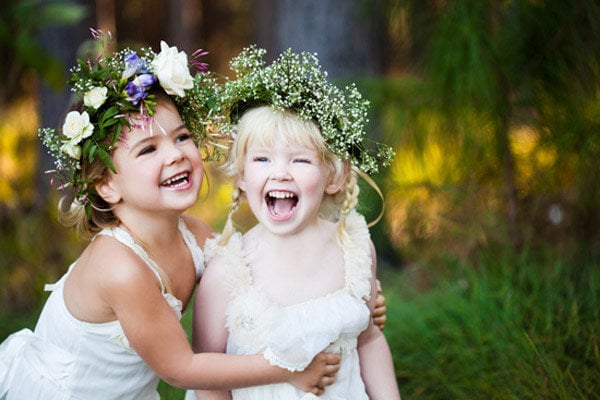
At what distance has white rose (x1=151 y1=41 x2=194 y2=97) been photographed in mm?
2311

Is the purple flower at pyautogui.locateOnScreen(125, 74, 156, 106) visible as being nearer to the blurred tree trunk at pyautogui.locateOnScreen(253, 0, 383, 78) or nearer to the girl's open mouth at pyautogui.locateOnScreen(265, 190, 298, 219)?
the girl's open mouth at pyautogui.locateOnScreen(265, 190, 298, 219)

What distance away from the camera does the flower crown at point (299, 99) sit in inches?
90.0

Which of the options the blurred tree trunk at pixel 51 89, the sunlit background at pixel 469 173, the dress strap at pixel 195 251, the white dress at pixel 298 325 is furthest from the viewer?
the blurred tree trunk at pixel 51 89

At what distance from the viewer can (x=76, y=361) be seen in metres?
2.45

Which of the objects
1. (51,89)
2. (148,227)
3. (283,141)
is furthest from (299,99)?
(51,89)

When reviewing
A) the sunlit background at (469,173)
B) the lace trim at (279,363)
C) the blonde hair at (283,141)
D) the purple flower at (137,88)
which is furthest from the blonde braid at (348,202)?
the sunlit background at (469,173)

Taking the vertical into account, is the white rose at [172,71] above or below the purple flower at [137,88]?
above

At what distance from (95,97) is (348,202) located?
87 centimetres

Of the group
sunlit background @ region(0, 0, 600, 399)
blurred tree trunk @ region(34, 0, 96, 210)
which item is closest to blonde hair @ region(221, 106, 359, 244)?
sunlit background @ region(0, 0, 600, 399)

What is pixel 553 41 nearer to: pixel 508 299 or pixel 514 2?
pixel 514 2

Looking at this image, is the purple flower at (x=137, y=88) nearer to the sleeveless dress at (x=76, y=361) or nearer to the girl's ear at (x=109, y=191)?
the girl's ear at (x=109, y=191)

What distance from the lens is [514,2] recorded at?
379 cm

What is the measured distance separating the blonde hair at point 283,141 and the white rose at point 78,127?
445 millimetres

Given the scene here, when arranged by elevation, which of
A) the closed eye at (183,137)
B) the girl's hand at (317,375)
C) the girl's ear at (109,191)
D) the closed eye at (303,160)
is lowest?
the girl's hand at (317,375)
